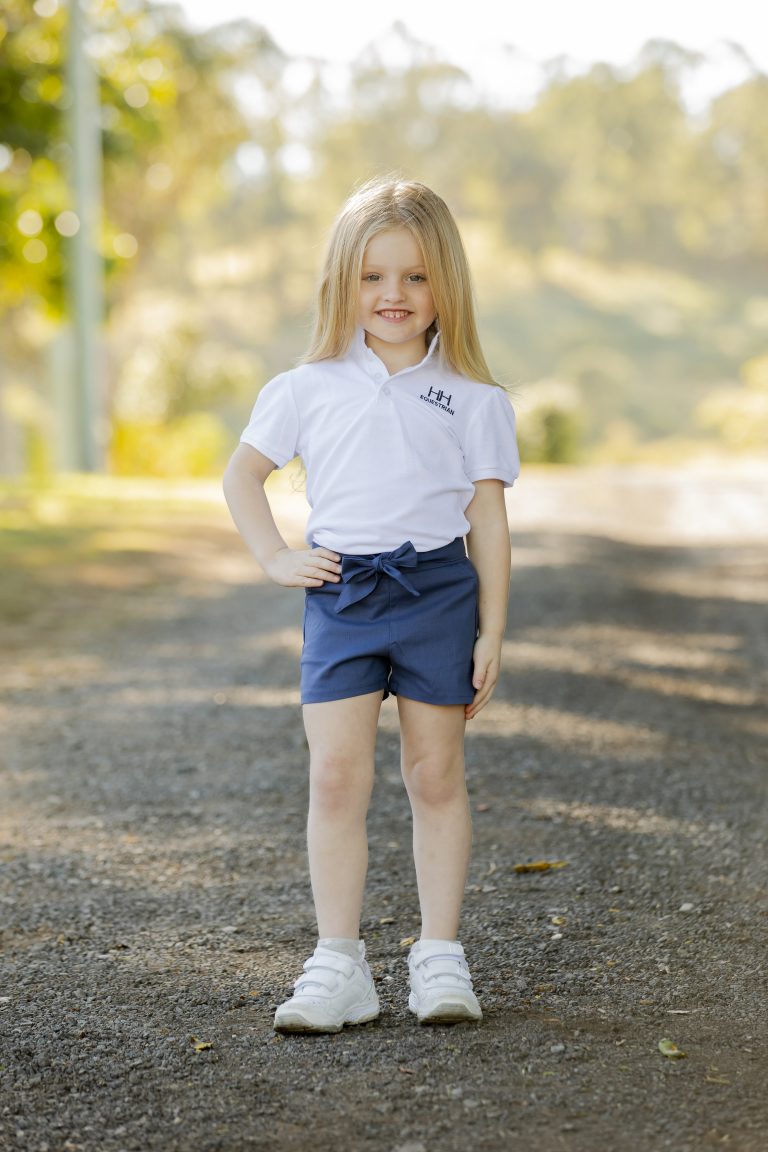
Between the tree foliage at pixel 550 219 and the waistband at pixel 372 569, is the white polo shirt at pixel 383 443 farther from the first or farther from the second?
the tree foliage at pixel 550 219

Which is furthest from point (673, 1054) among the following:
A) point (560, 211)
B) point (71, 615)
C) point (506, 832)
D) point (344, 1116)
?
point (560, 211)

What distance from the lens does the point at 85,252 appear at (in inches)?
583

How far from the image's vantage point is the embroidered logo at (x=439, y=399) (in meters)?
2.62

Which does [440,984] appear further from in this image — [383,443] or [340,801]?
[383,443]

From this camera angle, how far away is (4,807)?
405cm

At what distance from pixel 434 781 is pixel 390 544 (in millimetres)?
451

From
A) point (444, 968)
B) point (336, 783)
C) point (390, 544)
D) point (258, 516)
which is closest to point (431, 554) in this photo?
point (390, 544)

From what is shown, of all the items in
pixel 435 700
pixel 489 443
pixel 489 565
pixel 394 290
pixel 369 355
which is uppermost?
pixel 394 290

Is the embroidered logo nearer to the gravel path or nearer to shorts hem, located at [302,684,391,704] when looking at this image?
shorts hem, located at [302,684,391,704]

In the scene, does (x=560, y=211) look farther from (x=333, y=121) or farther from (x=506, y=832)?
(x=506, y=832)

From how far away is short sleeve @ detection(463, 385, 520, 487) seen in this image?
8.64ft

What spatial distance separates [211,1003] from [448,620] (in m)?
0.84

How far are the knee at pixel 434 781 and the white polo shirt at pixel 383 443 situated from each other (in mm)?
401

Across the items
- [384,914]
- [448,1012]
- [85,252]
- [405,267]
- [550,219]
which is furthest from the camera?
[550,219]
